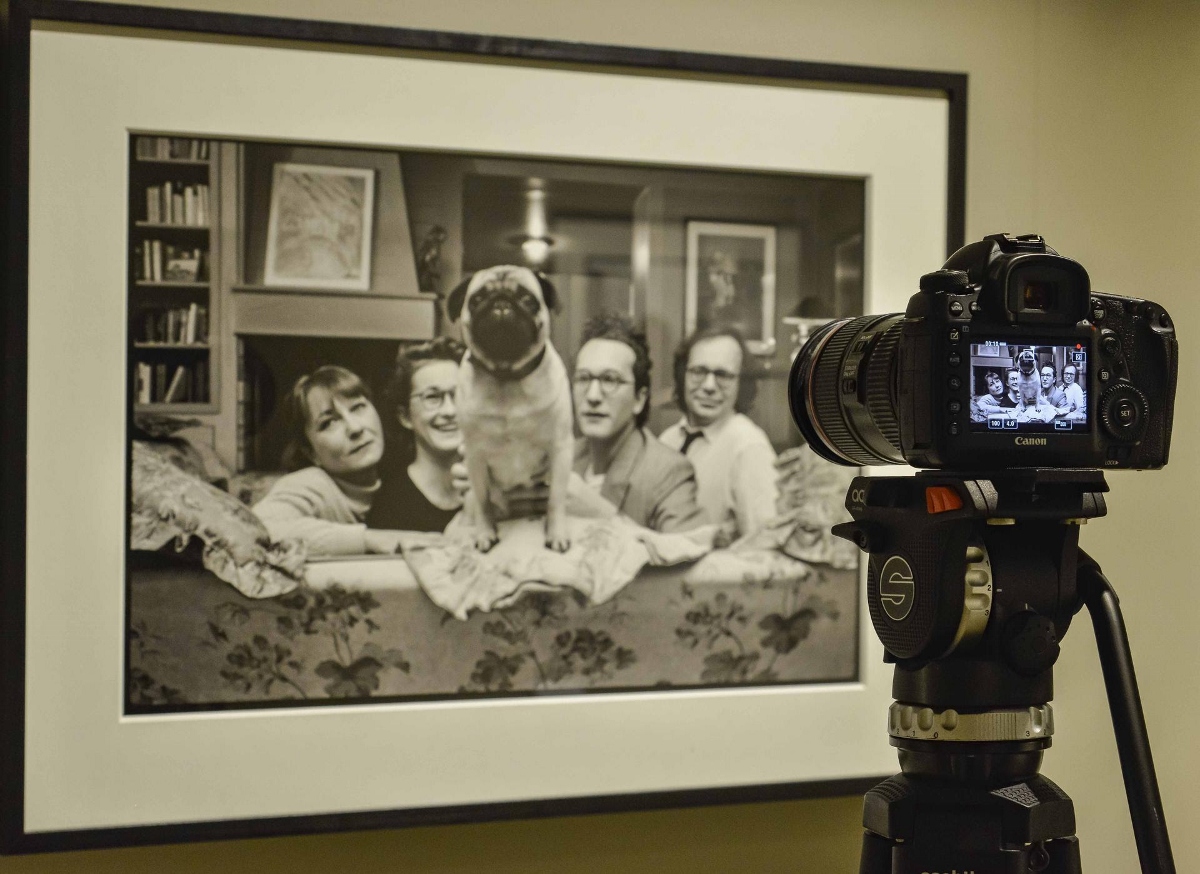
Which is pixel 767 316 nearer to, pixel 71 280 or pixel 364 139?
pixel 364 139

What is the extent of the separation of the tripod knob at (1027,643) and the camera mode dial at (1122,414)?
16 cm

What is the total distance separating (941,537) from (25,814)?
965 mm

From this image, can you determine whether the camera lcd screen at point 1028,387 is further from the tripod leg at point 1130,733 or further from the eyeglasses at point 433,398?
the eyeglasses at point 433,398

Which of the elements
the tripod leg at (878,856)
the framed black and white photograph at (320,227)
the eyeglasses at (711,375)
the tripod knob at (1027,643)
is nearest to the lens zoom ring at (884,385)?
the tripod knob at (1027,643)

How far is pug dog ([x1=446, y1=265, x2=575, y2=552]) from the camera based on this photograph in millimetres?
1214

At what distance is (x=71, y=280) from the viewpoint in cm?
112

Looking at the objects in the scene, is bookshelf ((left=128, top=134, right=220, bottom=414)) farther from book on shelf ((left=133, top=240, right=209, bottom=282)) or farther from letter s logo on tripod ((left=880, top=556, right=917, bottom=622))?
letter s logo on tripod ((left=880, top=556, right=917, bottom=622))

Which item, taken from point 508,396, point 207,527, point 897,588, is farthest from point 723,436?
point 207,527

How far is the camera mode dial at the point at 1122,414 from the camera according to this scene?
0.82m

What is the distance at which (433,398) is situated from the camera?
47.5 inches

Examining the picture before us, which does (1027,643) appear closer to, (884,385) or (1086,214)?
(884,385)

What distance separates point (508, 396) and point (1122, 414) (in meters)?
0.65

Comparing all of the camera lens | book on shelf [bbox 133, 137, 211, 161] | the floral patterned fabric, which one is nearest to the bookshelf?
book on shelf [bbox 133, 137, 211, 161]

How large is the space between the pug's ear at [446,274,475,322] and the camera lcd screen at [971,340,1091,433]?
62 cm
